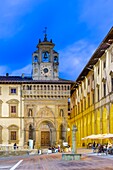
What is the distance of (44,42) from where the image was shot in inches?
3088

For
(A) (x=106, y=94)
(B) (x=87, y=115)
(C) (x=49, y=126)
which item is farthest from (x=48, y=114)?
(A) (x=106, y=94)

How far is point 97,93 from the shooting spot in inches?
2496

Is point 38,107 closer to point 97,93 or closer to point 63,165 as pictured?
point 97,93

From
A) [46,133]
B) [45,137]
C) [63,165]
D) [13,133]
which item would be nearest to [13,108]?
[13,133]

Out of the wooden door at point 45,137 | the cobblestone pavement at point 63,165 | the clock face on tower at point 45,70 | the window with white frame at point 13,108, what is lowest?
the cobblestone pavement at point 63,165

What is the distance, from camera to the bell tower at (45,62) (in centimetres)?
7756

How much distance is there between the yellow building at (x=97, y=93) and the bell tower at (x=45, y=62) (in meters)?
5.10

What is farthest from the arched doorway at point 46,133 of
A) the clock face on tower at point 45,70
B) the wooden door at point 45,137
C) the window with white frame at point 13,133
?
the clock face on tower at point 45,70

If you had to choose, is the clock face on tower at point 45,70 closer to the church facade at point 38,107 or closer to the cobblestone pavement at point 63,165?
the church facade at point 38,107

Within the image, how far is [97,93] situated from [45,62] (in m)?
17.5

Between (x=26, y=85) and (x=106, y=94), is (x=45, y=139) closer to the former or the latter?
(x=26, y=85)

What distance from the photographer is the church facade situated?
248 ft

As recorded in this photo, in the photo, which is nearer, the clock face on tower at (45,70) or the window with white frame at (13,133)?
the window with white frame at (13,133)

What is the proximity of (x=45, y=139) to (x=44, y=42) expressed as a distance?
1715 cm
